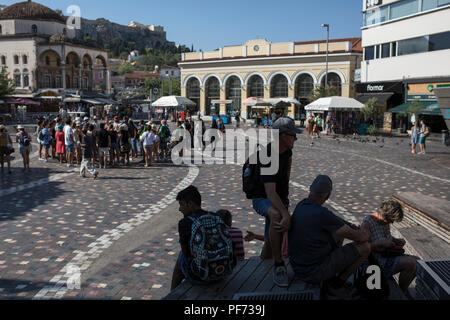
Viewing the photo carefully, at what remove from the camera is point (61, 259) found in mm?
6523

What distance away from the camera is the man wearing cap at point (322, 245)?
3.96 m

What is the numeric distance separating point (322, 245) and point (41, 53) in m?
68.0

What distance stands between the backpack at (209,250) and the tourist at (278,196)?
0.53m

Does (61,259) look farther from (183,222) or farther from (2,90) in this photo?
(2,90)

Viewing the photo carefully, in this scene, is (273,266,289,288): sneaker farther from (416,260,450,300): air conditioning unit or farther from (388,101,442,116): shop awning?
(388,101,442,116): shop awning

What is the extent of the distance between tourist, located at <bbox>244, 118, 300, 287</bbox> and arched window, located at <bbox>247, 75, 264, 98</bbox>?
159ft

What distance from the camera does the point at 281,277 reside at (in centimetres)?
416

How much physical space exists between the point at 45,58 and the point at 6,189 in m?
59.1

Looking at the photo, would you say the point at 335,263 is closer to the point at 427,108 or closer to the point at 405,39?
the point at 427,108

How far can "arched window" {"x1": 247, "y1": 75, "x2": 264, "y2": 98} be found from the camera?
52844 mm

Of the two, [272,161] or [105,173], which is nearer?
[272,161]
